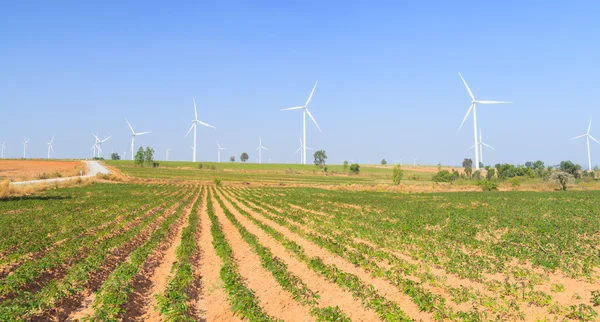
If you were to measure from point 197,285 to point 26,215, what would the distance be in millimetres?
22201

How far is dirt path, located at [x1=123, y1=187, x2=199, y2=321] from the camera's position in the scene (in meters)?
10.5

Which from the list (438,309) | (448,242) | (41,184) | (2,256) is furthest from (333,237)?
(41,184)

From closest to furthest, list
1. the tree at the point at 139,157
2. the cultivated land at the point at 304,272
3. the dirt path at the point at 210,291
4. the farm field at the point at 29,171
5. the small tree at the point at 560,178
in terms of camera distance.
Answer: the cultivated land at the point at 304,272, the dirt path at the point at 210,291, the small tree at the point at 560,178, the farm field at the point at 29,171, the tree at the point at 139,157

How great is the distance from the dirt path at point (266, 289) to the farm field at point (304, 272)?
2.1 inches

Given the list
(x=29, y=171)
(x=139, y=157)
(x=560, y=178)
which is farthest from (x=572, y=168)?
(x=139, y=157)

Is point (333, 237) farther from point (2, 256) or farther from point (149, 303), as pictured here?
point (2, 256)

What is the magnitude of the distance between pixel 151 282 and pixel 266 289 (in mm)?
4072

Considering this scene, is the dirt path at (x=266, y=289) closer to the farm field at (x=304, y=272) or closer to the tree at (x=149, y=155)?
the farm field at (x=304, y=272)

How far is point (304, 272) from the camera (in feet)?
48.0

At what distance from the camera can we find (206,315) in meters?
10.5

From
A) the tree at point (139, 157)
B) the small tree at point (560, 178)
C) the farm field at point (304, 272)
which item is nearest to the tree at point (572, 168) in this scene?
the small tree at point (560, 178)

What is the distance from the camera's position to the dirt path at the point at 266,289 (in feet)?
34.5

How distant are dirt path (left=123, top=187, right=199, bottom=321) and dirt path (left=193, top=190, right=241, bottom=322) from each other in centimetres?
116

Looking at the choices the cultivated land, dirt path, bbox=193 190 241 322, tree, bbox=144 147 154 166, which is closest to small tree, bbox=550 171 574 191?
the cultivated land
